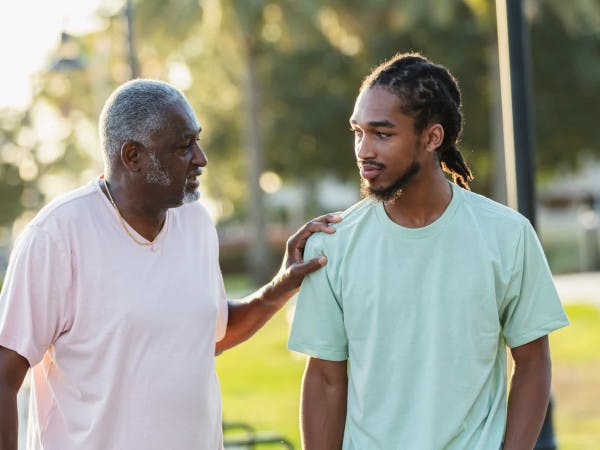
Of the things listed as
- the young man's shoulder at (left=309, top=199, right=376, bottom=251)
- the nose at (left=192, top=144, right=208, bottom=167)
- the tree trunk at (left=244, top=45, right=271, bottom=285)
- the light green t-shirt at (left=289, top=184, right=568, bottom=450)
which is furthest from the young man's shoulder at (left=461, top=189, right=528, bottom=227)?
the tree trunk at (left=244, top=45, right=271, bottom=285)

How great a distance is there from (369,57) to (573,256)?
11.9m

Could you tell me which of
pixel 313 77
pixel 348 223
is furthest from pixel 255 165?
pixel 348 223

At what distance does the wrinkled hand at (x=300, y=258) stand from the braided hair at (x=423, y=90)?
0.39 meters

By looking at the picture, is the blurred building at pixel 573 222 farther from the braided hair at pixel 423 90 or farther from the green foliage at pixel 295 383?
the braided hair at pixel 423 90

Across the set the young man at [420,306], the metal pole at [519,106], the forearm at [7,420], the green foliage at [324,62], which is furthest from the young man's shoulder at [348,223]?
the green foliage at [324,62]

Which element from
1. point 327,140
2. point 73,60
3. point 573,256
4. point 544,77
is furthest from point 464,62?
point 73,60

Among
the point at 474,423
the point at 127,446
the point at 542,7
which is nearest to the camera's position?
the point at 474,423

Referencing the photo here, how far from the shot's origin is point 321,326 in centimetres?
327

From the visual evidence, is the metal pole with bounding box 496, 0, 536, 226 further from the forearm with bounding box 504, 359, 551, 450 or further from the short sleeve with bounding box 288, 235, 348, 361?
the short sleeve with bounding box 288, 235, 348, 361

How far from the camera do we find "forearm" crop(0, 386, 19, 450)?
3.33 metres

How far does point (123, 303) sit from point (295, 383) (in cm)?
1144

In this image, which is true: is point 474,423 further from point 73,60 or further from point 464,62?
point 464,62

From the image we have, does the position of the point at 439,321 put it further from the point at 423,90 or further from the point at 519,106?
the point at 519,106

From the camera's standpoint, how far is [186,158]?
350 cm
